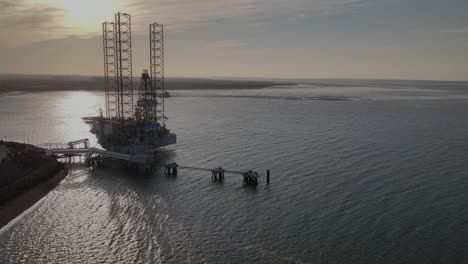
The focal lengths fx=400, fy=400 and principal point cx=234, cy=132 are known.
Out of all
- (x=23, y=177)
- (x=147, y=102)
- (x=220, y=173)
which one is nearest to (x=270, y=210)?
(x=220, y=173)

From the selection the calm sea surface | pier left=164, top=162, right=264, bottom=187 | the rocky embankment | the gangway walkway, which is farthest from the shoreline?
pier left=164, top=162, right=264, bottom=187

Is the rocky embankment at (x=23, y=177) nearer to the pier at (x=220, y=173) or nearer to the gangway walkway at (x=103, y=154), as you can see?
the gangway walkway at (x=103, y=154)

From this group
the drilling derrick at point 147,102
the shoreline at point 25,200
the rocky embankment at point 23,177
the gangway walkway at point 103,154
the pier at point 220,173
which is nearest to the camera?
the shoreline at point 25,200

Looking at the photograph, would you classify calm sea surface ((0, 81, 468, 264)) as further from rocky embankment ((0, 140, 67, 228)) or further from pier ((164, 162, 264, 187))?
rocky embankment ((0, 140, 67, 228))

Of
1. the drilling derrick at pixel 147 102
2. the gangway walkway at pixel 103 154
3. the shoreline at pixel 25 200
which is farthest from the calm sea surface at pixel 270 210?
the drilling derrick at pixel 147 102

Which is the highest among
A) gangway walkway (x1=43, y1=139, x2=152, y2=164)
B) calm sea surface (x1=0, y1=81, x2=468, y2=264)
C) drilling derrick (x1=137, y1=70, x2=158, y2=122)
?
drilling derrick (x1=137, y1=70, x2=158, y2=122)

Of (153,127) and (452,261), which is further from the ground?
(153,127)

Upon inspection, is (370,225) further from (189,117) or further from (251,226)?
(189,117)

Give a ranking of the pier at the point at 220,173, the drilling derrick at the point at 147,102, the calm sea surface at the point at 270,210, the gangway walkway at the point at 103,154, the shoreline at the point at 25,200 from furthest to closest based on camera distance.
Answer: the drilling derrick at the point at 147,102 → the gangway walkway at the point at 103,154 → the pier at the point at 220,173 → the shoreline at the point at 25,200 → the calm sea surface at the point at 270,210

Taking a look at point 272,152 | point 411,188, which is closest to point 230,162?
point 272,152
